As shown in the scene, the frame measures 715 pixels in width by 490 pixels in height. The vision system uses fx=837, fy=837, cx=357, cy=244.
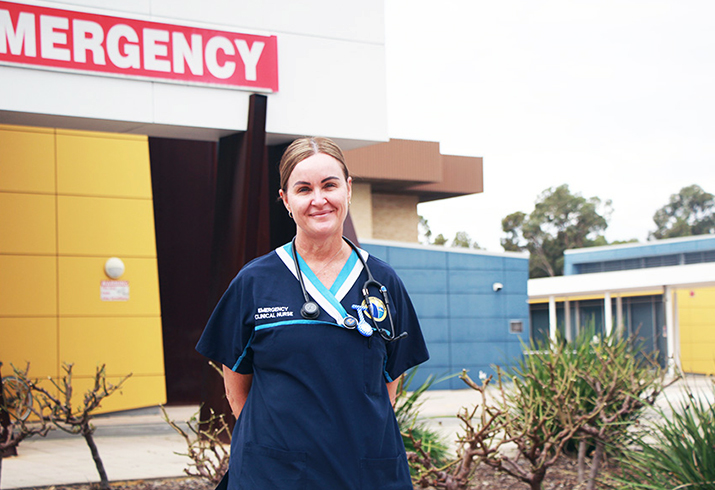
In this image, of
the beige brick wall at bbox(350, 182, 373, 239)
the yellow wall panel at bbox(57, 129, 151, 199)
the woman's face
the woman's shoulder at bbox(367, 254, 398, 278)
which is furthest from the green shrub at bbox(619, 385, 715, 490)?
the beige brick wall at bbox(350, 182, 373, 239)

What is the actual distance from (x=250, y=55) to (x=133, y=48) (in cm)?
128

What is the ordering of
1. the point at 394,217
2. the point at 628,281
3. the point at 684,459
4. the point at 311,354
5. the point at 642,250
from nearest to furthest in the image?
the point at 311,354 → the point at 684,459 → the point at 628,281 → the point at 394,217 → the point at 642,250

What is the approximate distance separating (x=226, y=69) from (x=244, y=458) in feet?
23.7

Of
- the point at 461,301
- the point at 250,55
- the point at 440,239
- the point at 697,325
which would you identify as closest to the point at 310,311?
the point at 250,55

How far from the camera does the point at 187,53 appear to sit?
8945 millimetres

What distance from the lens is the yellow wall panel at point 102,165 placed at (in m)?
13.2

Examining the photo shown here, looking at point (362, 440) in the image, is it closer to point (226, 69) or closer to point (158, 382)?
point (226, 69)

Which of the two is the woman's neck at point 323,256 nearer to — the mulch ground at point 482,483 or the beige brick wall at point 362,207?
the mulch ground at point 482,483

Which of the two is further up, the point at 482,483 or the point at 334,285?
the point at 334,285

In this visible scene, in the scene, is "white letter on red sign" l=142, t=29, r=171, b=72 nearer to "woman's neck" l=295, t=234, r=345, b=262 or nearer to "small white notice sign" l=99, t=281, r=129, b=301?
"small white notice sign" l=99, t=281, r=129, b=301

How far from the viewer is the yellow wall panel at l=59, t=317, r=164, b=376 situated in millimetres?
13023

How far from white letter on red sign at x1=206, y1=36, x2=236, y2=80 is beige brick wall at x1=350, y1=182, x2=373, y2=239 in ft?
77.8

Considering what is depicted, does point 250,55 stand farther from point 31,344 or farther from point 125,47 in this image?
point 31,344

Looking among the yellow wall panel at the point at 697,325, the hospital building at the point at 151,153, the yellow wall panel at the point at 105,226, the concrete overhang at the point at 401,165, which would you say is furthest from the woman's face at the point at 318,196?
the yellow wall panel at the point at 697,325
